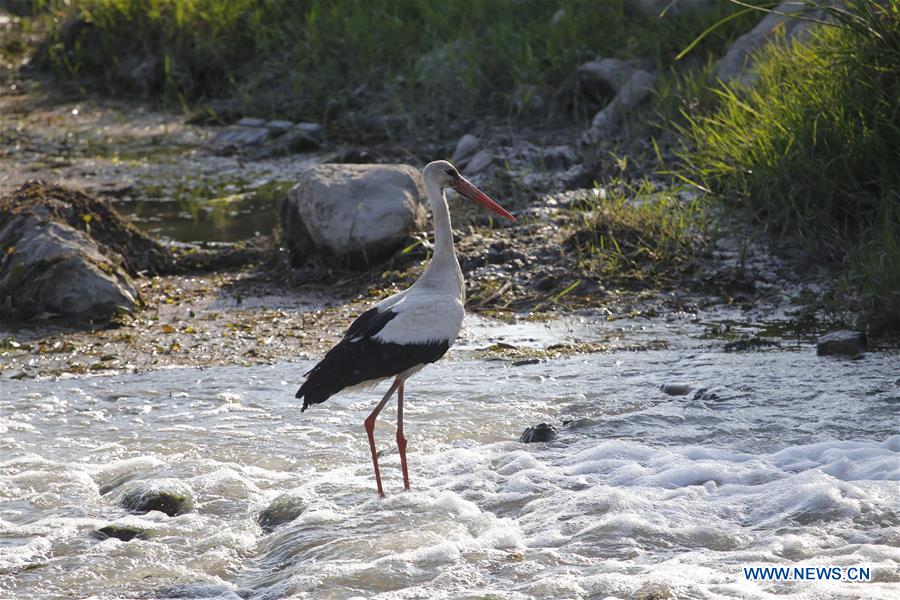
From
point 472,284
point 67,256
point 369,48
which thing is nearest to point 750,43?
point 472,284

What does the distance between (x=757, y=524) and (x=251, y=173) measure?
7.80 m

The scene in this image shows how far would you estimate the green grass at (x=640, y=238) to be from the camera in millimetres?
8258

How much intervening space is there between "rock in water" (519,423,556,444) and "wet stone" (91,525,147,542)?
1.94m

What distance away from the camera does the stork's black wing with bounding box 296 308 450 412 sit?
5559 millimetres

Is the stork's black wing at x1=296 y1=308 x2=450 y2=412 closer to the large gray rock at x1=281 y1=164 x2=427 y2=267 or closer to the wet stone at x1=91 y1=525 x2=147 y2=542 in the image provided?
the wet stone at x1=91 y1=525 x2=147 y2=542

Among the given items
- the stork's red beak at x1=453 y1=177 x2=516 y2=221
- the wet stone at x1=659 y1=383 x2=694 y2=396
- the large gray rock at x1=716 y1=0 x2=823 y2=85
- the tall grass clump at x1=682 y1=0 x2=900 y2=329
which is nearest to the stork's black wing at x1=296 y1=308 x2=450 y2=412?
the stork's red beak at x1=453 y1=177 x2=516 y2=221

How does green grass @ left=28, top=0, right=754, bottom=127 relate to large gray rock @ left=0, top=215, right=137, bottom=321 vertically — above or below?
above

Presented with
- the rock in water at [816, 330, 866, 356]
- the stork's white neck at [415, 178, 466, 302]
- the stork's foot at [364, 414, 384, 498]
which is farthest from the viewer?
the rock in water at [816, 330, 866, 356]

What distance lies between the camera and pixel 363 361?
5629mm

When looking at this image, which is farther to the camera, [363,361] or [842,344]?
[842,344]

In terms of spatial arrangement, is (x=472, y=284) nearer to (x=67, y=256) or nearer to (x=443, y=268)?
(x=443, y=268)

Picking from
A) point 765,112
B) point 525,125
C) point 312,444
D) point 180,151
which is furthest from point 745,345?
point 180,151

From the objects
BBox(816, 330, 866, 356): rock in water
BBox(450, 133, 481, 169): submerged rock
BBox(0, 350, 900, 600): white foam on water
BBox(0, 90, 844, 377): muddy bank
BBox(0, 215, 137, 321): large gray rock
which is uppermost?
BBox(450, 133, 481, 169): submerged rock

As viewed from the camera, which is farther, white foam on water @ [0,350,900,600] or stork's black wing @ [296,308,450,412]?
stork's black wing @ [296,308,450,412]
